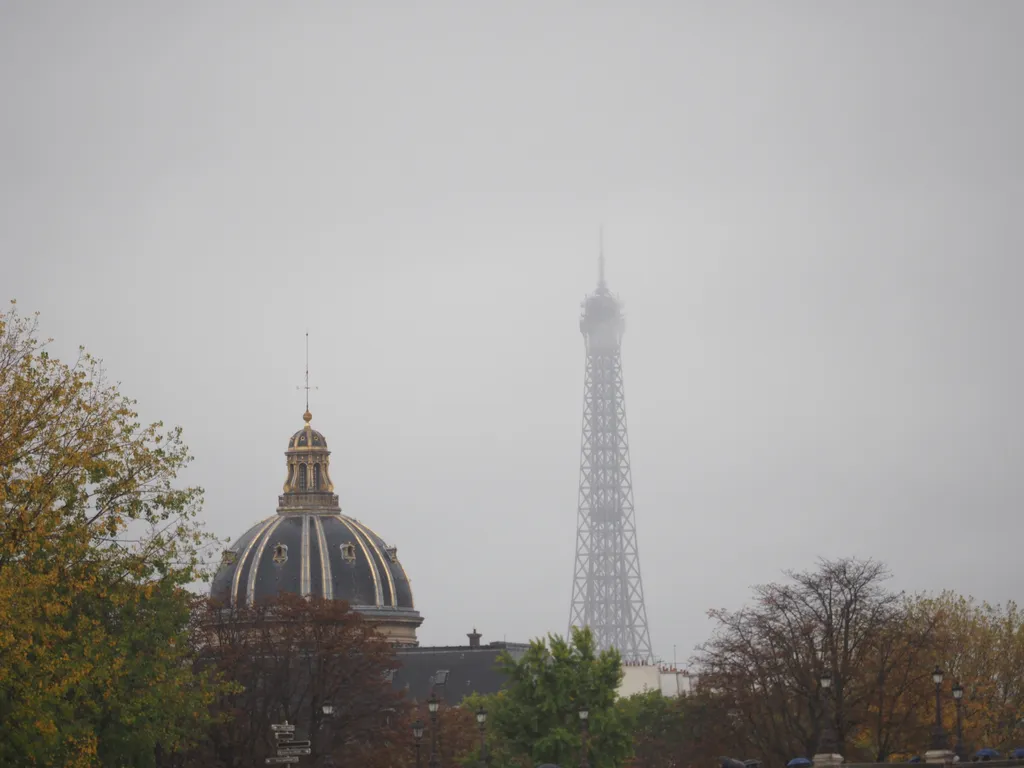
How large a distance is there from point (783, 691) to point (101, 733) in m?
38.7

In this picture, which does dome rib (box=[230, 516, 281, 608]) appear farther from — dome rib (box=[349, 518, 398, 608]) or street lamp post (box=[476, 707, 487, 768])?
street lamp post (box=[476, 707, 487, 768])

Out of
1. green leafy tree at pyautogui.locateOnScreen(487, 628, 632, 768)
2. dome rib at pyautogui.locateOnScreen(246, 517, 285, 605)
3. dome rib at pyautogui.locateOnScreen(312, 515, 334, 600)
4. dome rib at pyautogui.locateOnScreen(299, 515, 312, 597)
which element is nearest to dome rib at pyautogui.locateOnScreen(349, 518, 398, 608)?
dome rib at pyautogui.locateOnScreen(312, 515, 334, 600)

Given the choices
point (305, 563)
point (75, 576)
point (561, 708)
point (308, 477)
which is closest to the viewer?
point (75, 576)

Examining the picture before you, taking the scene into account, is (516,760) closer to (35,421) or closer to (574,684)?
(574,684)

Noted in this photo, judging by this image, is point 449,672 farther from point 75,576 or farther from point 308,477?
point 75,576

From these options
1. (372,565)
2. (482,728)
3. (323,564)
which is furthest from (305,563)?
(482,728)

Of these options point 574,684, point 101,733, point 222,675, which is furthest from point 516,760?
point 101,733

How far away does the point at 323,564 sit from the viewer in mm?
156625

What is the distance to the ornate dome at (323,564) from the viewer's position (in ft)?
507

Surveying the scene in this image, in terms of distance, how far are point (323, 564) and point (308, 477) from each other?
15.7 metres

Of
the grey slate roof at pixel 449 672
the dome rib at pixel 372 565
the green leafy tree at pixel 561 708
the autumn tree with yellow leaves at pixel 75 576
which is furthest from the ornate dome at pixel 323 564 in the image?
the autumn tree with yellow leaves at pixel 75 576

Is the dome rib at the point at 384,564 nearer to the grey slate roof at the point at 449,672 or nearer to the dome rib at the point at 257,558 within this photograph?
the grey slate roof at the point at 449,672

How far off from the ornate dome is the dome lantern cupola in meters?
0.15

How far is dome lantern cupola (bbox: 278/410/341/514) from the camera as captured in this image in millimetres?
167125
